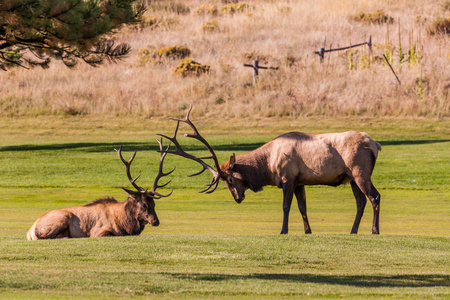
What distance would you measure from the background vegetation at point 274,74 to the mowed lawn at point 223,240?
25.7 feet

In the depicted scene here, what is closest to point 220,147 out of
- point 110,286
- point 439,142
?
point 439,142

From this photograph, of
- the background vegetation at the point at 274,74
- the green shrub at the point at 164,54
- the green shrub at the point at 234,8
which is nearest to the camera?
the background vegetation at the point at 274,74

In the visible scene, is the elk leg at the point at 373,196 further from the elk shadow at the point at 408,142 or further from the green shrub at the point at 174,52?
the green shrub at the point at 174,52

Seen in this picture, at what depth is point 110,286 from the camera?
8.54 metres

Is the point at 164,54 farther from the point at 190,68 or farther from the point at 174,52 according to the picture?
the point at 190,68

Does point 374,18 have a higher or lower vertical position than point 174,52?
higher

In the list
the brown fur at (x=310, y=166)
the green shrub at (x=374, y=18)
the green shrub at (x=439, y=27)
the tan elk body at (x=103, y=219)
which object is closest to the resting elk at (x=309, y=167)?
the brown fur at (x=310, y=166)

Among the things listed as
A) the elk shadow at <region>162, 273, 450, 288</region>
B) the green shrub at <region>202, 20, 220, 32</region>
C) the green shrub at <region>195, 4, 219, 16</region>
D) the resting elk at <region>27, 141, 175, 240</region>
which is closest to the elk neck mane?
the resting elk at <region>27, 141, 175, 240</region>

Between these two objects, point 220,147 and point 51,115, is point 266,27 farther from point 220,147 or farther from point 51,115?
point 220,147

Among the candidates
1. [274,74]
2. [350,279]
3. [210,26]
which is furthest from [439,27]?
[350,279]

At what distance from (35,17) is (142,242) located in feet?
50.4

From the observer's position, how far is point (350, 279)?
9.59 m

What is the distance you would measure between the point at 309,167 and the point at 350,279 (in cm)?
451

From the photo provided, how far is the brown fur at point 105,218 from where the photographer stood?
13102 mm
